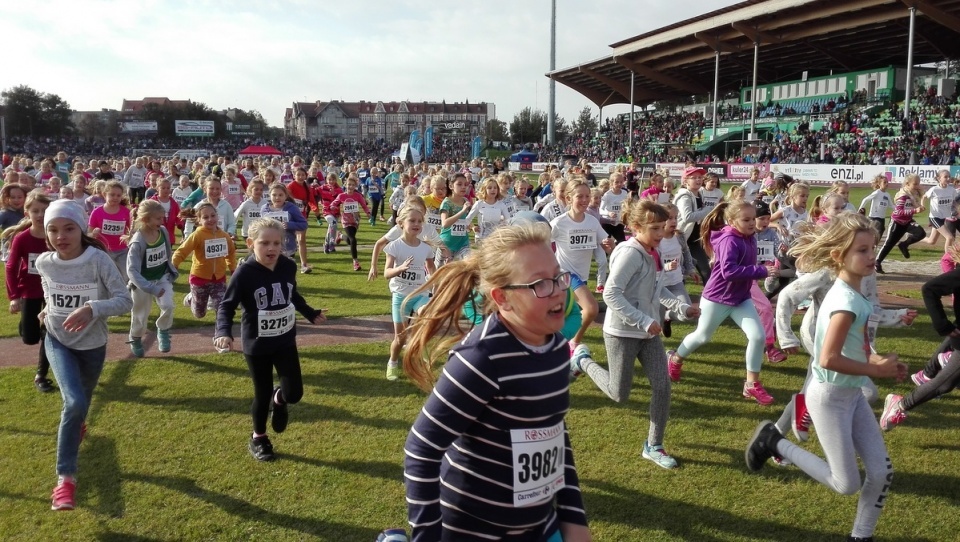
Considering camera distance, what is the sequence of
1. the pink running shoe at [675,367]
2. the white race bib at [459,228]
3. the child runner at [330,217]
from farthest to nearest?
the child runner at [330,217] → the white race bib at [459,228] → the pink running shoe at [675,367]

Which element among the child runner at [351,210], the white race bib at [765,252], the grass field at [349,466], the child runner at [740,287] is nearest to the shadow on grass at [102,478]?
the grass field at [349,466]

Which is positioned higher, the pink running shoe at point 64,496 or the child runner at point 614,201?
the child runner at point 614,201

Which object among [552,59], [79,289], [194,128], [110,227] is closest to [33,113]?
[194,128]

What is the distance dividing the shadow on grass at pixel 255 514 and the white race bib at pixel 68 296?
1.26m

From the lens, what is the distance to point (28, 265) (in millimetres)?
6137

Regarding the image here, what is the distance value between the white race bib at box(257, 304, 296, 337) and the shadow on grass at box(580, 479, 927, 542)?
95.5 inches

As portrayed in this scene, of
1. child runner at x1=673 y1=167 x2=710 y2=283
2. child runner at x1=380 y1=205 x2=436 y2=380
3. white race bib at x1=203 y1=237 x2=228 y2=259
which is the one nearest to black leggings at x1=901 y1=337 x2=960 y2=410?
child runner at x1=380 y1=205 x2=436 y2=380

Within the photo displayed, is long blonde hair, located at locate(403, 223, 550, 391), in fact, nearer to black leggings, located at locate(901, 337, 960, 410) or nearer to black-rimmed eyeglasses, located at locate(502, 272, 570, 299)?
black-rimmed eyeglasses, located at locate(502, 272, 570, 299)

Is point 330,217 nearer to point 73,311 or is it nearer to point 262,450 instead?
point 262,450

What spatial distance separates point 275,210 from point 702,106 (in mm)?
62566

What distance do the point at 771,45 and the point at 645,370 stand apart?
167 ft

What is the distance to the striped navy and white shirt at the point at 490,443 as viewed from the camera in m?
2.23

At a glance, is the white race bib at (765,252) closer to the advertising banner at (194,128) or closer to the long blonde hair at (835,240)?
the long blonde hair at (835,240)

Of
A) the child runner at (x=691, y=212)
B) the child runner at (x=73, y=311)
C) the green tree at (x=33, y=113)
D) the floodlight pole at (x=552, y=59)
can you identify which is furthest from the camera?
the green tree at (x=33, y=113)
